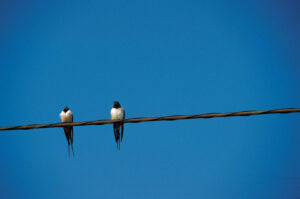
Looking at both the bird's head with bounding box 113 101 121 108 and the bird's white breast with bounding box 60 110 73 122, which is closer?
the bird's head with bounding box 113 101 121 108

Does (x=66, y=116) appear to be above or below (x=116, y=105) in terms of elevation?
below

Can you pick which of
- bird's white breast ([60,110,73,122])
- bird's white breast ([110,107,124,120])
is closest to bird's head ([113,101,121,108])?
bird's white breast ([110,107,124,120])

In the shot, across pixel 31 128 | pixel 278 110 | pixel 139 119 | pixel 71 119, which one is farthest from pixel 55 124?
pixel 71 119

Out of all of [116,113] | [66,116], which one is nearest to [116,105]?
[116,113]

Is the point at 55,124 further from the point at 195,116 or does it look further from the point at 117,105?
the point at 117,105

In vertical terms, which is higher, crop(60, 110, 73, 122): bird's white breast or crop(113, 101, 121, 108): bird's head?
crop(113, 101, 121, 108): bird's head

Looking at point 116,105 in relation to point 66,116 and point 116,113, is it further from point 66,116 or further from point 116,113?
point 66,116

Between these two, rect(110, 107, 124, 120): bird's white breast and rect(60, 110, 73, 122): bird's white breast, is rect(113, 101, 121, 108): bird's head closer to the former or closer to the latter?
rect(110, 107, 124, 120): bird's white breast

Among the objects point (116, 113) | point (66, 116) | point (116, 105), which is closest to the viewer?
point (116, 113)

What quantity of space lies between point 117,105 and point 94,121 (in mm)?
4456

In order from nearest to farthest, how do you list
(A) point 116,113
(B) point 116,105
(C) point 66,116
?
(A) point 116,113 → (B) point 116,105 → (C) point 66,116

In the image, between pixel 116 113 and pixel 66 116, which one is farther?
Answer: pixel 66 116

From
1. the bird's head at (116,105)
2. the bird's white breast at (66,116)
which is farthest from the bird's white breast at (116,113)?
the bird's white breast at (66,116)

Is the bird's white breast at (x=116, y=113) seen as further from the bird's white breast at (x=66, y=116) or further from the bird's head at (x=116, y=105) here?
the bird's white breast at (x=66, y=116)
